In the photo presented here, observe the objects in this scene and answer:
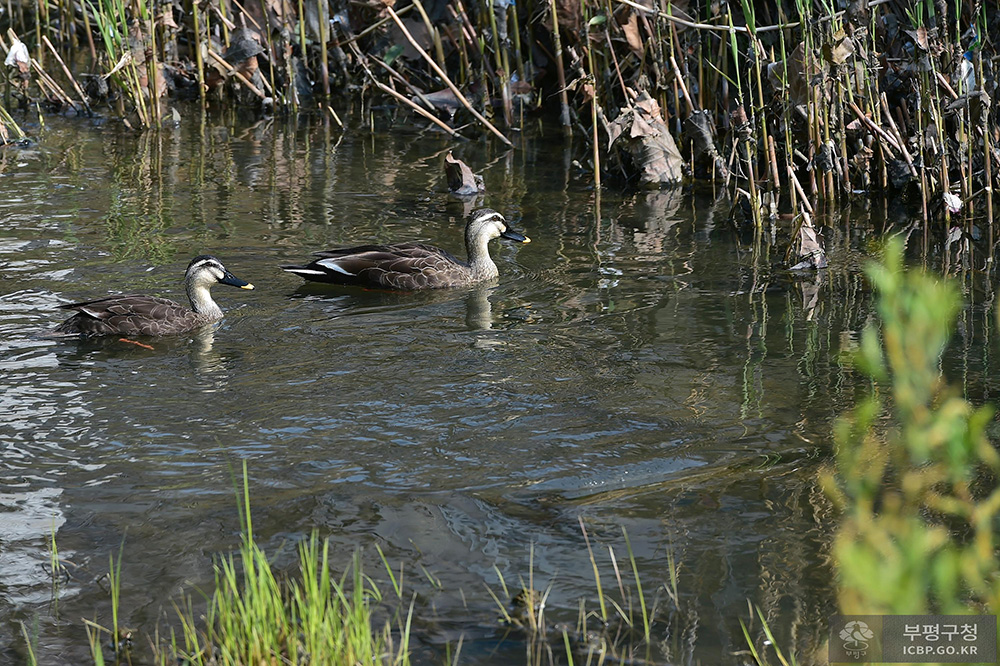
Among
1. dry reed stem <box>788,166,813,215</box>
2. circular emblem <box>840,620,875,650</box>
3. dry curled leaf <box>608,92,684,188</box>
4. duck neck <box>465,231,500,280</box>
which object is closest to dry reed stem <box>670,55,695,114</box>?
A: dry curled leaf <box>608,92,684,188</box>

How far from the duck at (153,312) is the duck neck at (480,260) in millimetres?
1578

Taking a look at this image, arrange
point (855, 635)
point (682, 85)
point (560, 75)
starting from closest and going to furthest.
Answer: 1. point (855, 635)
2. point (682, 85)
3. point (560, 75)

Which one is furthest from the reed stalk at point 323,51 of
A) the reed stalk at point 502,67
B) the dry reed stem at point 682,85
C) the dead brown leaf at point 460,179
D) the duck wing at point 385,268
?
the duck wing at point 385,268

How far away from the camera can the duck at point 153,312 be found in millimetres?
6609

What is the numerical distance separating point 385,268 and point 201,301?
124 centimetres

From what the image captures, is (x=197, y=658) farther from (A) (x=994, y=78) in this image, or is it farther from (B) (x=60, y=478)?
(A) (x=994, y=78)

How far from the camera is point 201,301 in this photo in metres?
7.10

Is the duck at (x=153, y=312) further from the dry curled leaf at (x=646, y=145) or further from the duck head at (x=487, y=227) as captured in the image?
the dry curled leaf at (x=646, y=145)

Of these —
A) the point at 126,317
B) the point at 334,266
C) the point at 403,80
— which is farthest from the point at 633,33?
the point at 126,317

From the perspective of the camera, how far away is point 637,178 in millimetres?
10172

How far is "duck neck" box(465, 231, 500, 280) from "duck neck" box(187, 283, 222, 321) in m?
1.82

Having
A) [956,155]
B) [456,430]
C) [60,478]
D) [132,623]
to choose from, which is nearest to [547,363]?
[456,430]

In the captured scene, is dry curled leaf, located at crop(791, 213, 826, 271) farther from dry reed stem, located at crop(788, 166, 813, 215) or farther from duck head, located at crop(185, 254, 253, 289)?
duck head, located at crop(185, 254, 253, 289)

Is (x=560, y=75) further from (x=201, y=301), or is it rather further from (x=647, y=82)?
(x=201, y=301)
